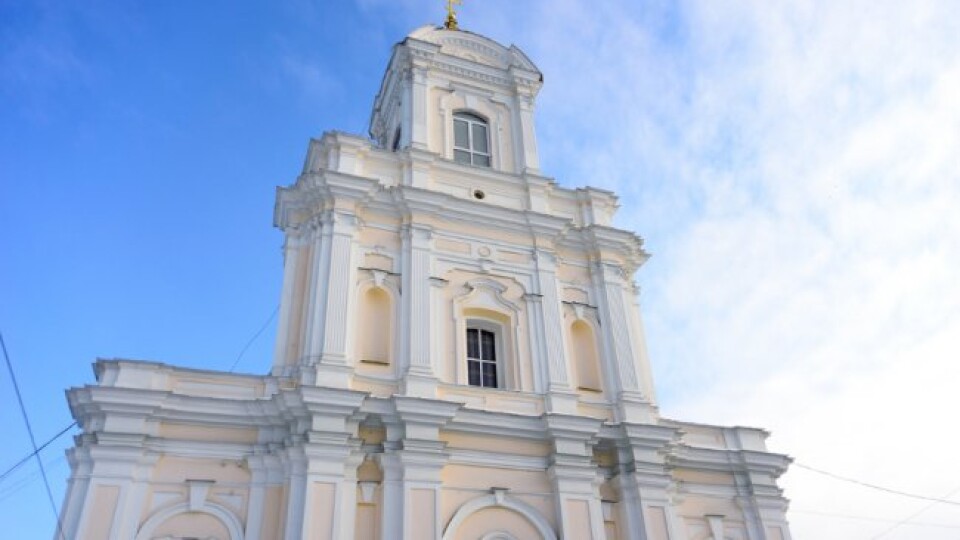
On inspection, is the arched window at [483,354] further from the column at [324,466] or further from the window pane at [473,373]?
the column at [324,466]

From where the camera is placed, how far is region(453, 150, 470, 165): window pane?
1958 centimetres

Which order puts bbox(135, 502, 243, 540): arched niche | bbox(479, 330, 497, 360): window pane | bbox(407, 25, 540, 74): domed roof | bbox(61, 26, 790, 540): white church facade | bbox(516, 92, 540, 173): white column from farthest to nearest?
bbox(407, 25, 540, 74): domed roof, bbox(516, 92, 540, 173): white column, bbox(479, 330, 497, 360): window pane, bbox(61, 26, 790, 540): white church facade, bbox(135, 502, 243, 540): arched niche

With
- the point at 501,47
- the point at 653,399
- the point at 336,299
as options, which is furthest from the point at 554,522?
the point at 501,47

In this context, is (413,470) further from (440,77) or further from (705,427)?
(440,77)

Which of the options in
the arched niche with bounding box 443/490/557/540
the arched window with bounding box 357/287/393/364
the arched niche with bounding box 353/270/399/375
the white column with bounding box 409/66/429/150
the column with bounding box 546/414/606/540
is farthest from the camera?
the white column with bounding box 409/66/429/150

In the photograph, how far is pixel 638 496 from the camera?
14.5m

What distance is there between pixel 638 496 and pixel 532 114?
10.6 metres

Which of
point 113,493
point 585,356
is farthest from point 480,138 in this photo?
point 113,493

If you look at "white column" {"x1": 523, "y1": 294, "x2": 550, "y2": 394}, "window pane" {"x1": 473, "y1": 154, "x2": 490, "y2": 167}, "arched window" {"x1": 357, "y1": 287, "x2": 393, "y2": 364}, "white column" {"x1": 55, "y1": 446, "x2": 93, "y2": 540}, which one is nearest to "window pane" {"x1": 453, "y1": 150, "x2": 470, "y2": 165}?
"window pane" {"x1": 473, "y1": 154, "x2": 490, "y2": 167}

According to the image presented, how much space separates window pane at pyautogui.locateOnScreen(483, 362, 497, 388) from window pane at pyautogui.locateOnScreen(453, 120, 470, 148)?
6.24 m

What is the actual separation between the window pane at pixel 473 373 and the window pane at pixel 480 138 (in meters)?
6.31

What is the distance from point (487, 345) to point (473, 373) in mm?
894

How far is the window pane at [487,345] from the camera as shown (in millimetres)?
16375

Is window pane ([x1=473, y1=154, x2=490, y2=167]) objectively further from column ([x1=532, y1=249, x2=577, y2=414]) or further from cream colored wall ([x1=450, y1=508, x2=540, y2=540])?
cream colored wall ([x1=450, y1=508, x2=540, y2=540])
